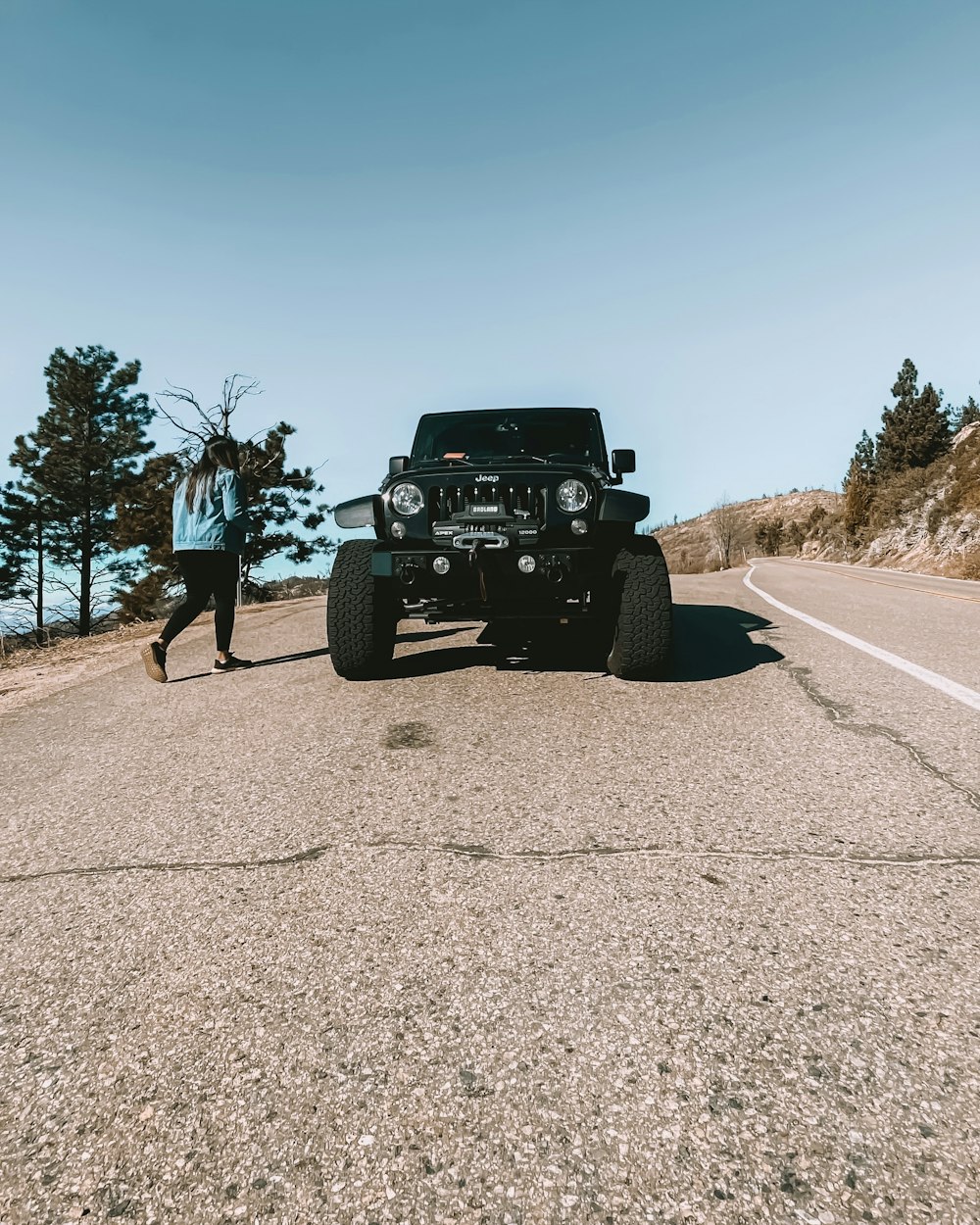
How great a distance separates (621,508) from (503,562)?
2.52 feet

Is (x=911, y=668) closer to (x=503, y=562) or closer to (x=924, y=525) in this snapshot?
(x=503, y=562)

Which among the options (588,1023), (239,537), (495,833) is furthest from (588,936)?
(239,537)

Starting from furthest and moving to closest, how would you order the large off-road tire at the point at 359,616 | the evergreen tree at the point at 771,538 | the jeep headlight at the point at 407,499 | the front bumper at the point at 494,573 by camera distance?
the evergreen tree at the point at 771,538 → the large off-road tire at the point at 359,616 → the jeep headlight at the point at 407,499 → the front bumper at the point at 494,573

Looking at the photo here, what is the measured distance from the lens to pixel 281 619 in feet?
29.8

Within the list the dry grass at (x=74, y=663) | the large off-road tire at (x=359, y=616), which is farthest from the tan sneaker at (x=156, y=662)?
the large off-road tire at (x=359, y=616)

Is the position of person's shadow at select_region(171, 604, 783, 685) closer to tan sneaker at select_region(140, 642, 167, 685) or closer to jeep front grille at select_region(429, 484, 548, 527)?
tan sneaker at select_region(140, 642, 167, 685)

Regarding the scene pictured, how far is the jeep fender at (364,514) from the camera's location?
15.1 feet

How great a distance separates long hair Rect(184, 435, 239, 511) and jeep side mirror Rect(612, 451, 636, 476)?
287 centimetres

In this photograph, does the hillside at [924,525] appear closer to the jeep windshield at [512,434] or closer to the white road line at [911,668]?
the white road line at [911,668]

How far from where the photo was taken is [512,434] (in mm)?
6023

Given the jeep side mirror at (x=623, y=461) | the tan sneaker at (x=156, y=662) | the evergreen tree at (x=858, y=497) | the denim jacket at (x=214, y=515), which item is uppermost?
the evergreen tree at (x=858, y=497)

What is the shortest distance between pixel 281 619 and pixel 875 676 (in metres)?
6.57

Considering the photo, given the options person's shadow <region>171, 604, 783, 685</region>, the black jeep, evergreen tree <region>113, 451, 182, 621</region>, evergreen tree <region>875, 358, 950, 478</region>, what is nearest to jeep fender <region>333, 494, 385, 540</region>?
the black jeep

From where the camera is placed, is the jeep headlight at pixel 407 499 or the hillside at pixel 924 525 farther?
the hillside at pixel 924 525
